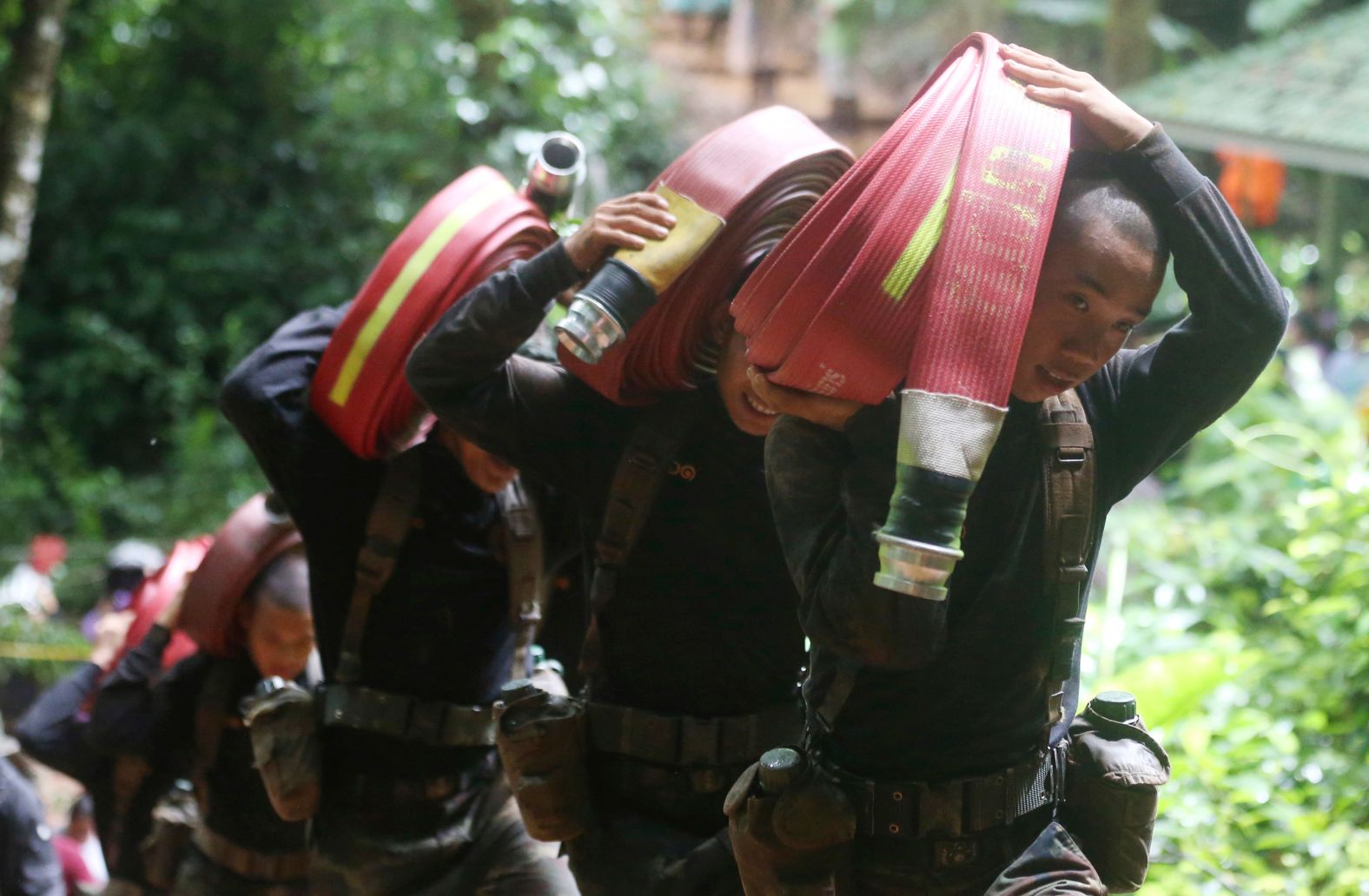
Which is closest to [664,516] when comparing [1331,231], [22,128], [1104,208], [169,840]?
[1104,208]

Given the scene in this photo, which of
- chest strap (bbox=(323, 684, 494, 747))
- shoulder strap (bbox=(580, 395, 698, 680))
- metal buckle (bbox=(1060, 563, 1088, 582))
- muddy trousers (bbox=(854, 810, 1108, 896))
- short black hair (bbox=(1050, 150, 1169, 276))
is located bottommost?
chest strap (bbox=(323, 684, 494, 747))

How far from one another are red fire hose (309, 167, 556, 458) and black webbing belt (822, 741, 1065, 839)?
1.58 meters

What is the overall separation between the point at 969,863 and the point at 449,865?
180 centimetres

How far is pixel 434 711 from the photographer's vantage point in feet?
12.5

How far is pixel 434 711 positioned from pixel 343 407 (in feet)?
2.54

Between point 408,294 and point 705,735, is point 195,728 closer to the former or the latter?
point 408,294

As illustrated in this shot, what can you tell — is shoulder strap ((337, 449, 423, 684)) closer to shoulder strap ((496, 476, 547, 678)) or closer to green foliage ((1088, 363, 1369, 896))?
shoulder strap ((496, 476, 547, 678))

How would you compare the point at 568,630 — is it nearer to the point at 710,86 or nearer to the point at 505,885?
the point at 505,885

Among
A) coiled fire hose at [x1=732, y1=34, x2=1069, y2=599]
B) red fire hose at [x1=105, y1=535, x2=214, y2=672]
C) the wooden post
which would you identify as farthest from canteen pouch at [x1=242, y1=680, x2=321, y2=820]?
the wooden post

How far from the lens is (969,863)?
2467mm

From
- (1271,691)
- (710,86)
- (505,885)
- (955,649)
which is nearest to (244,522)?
(505,885)

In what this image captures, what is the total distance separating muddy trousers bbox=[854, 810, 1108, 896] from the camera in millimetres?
2414

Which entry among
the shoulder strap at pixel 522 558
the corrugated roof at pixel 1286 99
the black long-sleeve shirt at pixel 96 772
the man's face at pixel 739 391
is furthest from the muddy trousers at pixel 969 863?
the corrugated roof at pixel 1286 99

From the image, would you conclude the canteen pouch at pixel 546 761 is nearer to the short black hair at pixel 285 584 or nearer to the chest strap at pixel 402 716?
the chest strap at pixel 402 716
